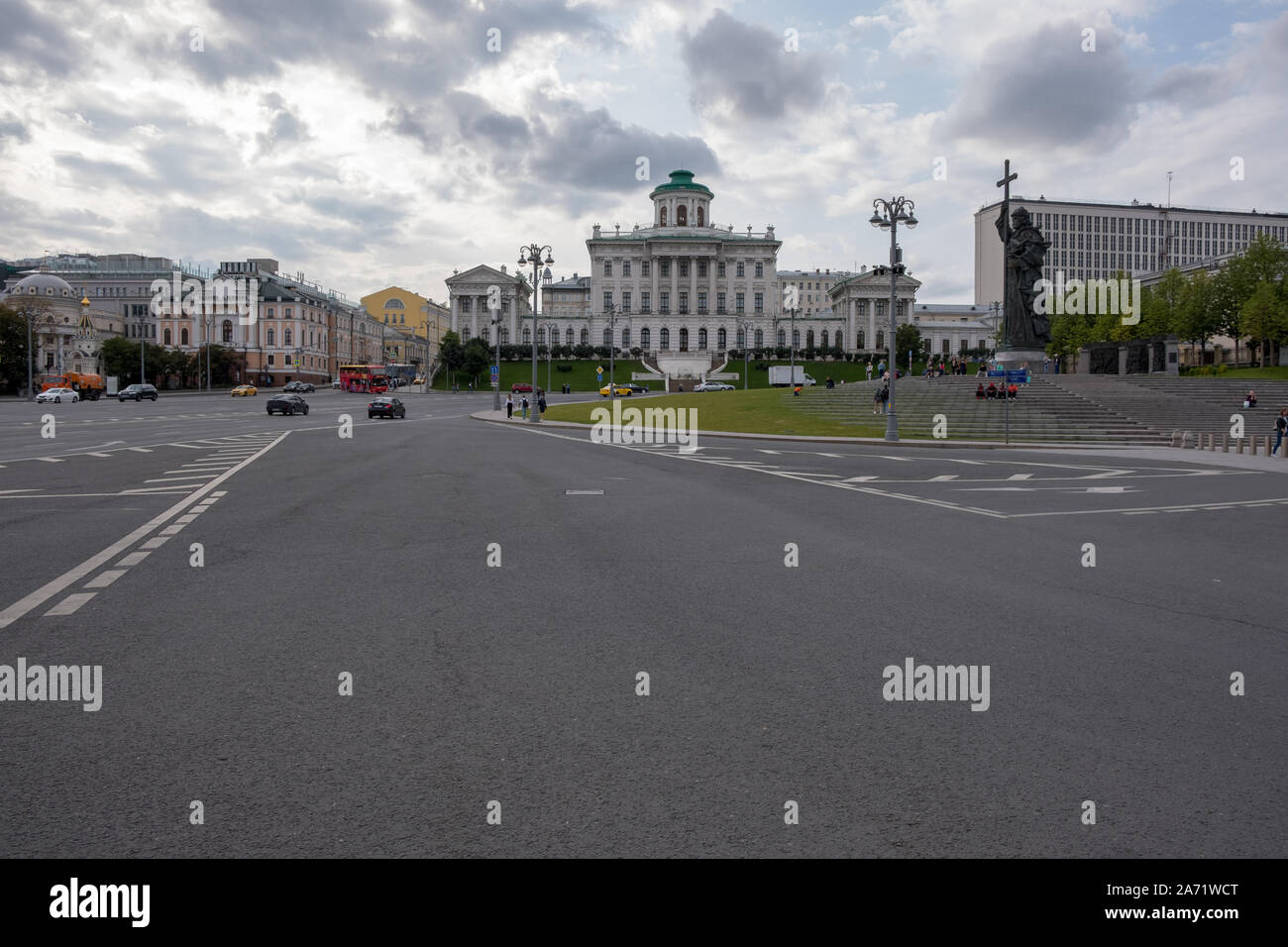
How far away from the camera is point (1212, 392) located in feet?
173

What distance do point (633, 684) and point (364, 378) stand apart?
105 metres

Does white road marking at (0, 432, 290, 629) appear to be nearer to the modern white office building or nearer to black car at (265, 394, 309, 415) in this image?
black car at (265, 394, 309, 415)

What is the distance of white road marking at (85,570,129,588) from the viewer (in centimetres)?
900

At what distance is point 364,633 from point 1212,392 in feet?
190

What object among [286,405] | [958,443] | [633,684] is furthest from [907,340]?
[633,684]

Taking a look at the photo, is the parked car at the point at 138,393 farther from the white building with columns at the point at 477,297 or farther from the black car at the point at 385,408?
the white building with columns at the point at 477,297

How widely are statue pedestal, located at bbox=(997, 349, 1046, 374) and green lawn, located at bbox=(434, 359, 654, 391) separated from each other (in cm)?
5901

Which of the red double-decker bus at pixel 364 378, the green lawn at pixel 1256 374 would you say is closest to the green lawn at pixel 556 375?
the red double-decker bus at pixel 364 378

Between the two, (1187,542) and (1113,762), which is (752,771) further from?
(1187,542)

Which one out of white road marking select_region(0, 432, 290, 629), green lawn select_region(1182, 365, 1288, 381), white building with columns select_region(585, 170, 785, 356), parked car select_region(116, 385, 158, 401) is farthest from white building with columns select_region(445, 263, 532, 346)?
white road marking select_region(0, 432, 290, 629)

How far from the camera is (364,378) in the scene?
Answer: 4146 inches

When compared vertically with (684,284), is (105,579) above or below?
below

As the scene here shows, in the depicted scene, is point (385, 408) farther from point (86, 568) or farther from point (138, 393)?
point (86, 568)

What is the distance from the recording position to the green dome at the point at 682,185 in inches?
6102
